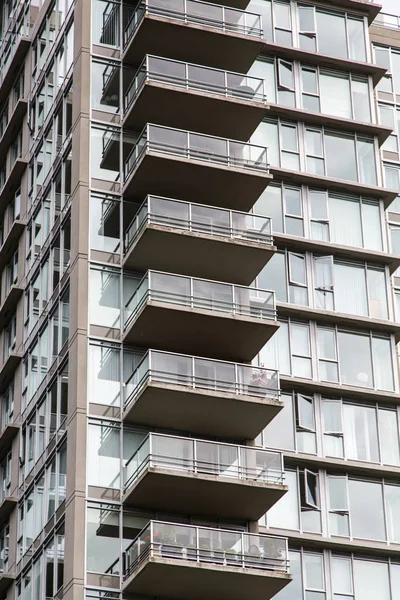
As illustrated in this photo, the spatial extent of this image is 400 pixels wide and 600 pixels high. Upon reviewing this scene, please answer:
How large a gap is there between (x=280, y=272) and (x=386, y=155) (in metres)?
7.62

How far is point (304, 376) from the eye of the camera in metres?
41.3

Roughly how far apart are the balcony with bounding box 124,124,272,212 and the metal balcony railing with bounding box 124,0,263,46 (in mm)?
3864

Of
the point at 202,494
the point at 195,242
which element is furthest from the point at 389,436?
the point at 195,242

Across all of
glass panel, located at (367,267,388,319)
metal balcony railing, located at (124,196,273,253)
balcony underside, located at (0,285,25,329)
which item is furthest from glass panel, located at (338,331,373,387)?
balcony underside, located at (0,285,25,329)

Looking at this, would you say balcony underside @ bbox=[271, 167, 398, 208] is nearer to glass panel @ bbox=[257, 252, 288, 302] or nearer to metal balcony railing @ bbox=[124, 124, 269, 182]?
metal balcony railing @ bbox=[124, 124, 269, 182]

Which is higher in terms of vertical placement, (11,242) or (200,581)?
(11,242)

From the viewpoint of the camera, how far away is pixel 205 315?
38.2 meters

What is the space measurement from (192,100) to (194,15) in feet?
9.96

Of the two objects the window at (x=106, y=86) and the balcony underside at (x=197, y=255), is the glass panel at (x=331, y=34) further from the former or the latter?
the balcony underside at (x=197, y=255)

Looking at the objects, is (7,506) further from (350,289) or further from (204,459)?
(350,289)

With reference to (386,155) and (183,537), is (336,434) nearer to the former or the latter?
(183,537)

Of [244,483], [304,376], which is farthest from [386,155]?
[244,483]

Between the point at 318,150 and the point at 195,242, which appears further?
the point at 318,150

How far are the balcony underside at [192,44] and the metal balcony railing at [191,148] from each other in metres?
3.12
